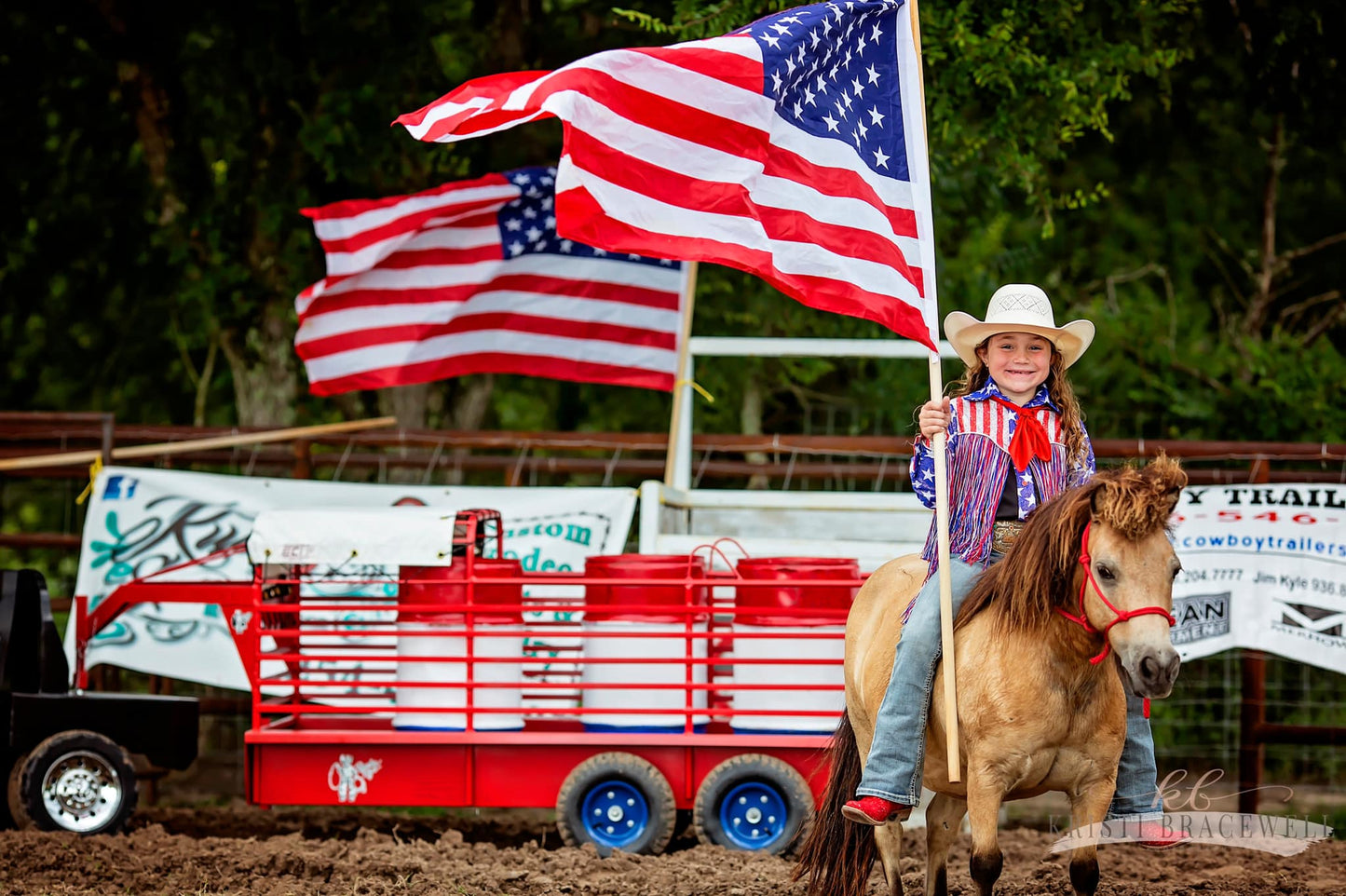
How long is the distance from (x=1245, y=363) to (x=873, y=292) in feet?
24.2

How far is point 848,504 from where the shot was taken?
24.6 feet

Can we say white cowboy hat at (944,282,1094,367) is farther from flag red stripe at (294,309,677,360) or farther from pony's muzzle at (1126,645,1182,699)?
flag red stripe at (294,309,677,360)

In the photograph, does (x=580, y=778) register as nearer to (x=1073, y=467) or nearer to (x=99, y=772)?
(x=99, y=772)

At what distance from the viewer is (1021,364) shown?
444 cm

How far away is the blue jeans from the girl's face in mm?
647

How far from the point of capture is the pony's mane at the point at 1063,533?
3660 mm

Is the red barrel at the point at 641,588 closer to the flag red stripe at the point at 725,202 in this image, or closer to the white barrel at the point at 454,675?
the white barrel at the point at 454,675

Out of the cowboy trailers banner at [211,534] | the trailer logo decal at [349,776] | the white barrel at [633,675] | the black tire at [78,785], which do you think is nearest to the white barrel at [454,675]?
the trailer logo decal at [349,776]

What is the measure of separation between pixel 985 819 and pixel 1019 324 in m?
1.56

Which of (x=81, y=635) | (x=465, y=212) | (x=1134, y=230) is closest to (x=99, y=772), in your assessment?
(x=81, y=635)

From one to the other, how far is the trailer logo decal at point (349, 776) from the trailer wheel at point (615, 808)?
35.6 inches

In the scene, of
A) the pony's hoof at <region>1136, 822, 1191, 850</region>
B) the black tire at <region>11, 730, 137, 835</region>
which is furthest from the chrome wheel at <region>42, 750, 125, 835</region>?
the pony's hoof at <region>1136, 822, 1191, 850</region>

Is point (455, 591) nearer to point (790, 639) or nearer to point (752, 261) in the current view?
point (790, 639)

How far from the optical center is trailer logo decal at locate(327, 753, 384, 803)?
20.9 feet
